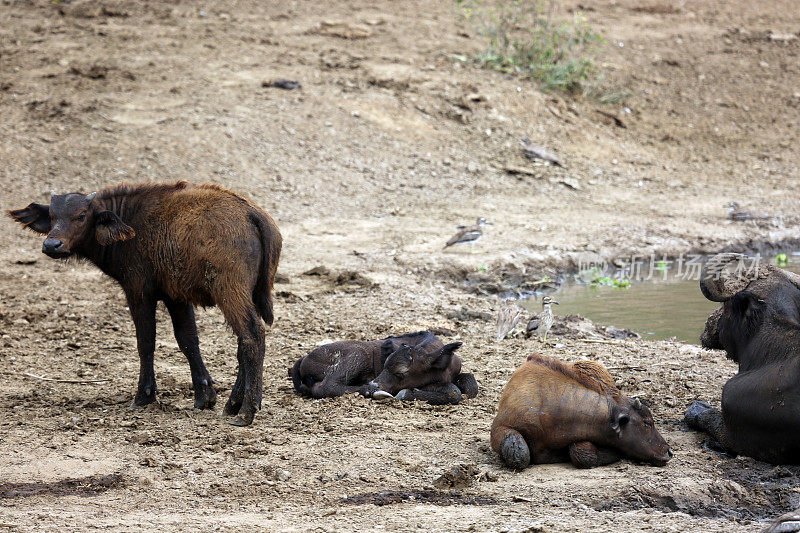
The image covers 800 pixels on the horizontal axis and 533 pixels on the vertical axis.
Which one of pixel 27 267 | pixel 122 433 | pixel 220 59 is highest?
pixel 220 59

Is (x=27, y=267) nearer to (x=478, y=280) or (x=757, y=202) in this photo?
(x=478, y=280)

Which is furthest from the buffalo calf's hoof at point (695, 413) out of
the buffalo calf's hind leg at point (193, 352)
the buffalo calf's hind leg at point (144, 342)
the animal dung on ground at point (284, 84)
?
the animal dung on ground at point (284, 84)

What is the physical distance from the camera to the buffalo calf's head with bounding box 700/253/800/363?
219 inches

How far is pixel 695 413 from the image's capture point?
597 cm

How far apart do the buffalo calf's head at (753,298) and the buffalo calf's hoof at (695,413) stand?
0.44 meters

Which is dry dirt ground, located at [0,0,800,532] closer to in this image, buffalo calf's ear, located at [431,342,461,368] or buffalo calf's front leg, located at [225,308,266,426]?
buffalo calf's front leg, located at [225,308,266,426]

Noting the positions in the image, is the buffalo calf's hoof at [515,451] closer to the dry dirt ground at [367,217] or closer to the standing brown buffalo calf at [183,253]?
the dry dirt ground at [367,217]

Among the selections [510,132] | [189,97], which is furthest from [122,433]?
[510,132]

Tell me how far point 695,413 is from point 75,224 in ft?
15.5

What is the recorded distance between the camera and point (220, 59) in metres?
16.7

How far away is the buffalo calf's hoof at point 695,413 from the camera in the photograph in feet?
19.5

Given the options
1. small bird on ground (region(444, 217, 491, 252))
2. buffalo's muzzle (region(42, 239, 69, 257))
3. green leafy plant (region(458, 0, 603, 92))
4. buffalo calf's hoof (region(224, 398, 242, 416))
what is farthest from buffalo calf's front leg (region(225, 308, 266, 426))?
green leafy plant (region(458, 0, 603, 92))

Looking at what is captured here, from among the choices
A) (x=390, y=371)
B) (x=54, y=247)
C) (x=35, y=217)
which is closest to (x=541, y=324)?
(x=390, y=371)

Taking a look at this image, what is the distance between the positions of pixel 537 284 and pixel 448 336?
9.05 ft
